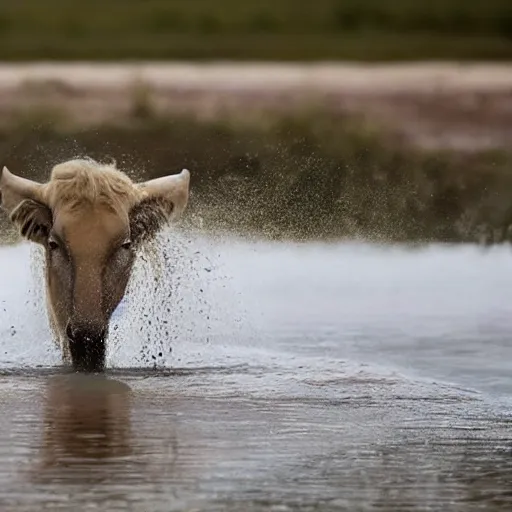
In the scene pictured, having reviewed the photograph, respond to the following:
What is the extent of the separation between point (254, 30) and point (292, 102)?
2.05 m

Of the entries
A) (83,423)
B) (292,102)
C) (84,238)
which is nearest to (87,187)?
(84,238)

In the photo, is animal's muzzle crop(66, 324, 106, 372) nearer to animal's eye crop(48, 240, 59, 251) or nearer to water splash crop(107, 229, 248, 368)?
water splash crop(107, 229, 248, 368)

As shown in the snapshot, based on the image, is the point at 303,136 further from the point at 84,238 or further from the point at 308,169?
the point at 84,238

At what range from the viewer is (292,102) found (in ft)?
86.6

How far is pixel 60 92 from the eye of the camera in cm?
2525

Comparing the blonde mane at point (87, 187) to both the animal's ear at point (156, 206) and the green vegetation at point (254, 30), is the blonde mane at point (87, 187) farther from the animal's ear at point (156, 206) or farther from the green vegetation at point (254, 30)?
the green vegetation at point (254, 30)

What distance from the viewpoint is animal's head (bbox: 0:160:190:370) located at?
8.64m

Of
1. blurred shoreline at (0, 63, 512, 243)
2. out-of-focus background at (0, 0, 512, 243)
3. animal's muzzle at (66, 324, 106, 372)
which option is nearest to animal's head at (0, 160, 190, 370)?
animal's muzzle at (66, 324, 106, 372)

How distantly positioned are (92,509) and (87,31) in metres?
23.0

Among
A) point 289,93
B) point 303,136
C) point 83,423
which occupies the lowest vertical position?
point 83,423

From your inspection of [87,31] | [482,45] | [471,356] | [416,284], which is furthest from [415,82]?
[471,356]

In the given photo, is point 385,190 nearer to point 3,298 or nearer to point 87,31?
point 87,31

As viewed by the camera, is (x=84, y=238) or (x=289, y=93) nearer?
(x=84, y=238)

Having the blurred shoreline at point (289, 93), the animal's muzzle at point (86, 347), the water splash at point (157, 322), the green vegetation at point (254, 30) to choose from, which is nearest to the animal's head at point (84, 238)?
the animal's muzzle at point (86, 347)
